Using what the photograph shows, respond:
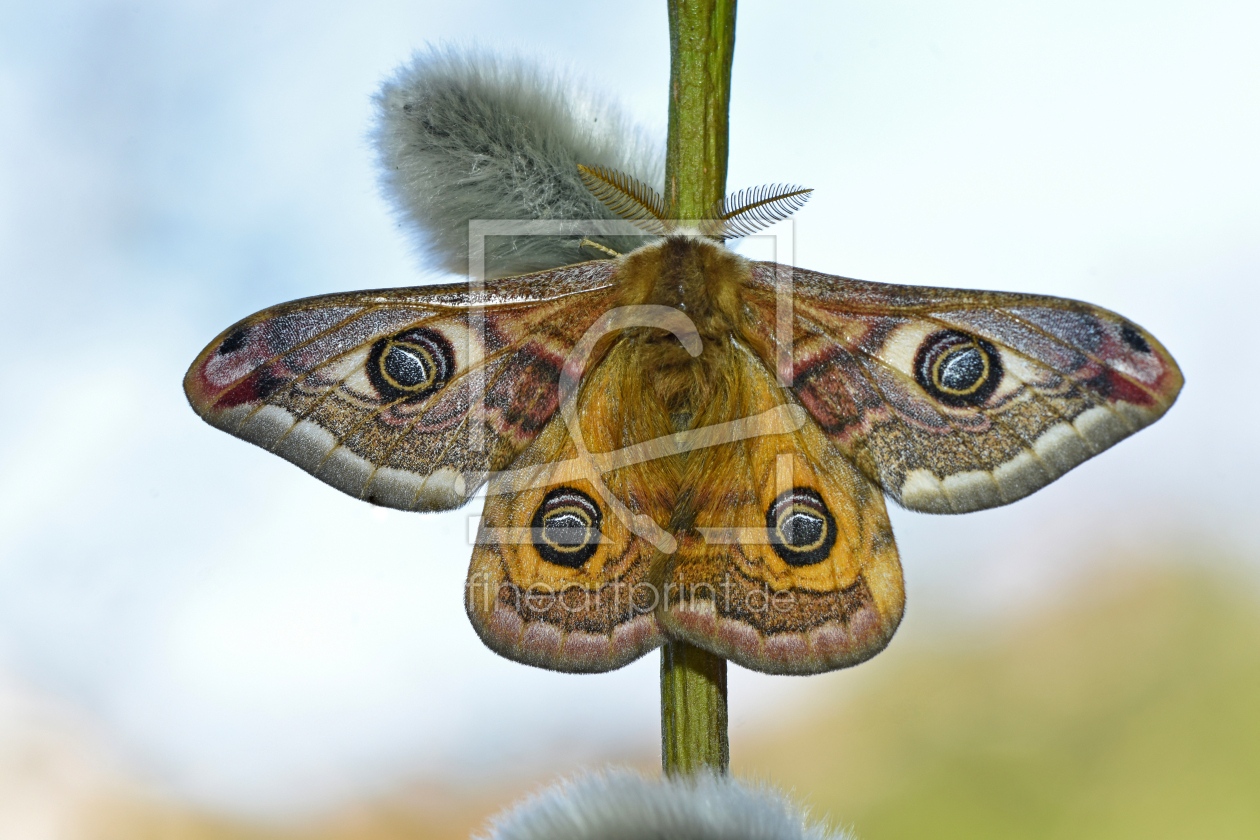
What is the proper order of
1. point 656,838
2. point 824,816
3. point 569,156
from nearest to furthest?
point 656,838
point 824,816
point 569,156

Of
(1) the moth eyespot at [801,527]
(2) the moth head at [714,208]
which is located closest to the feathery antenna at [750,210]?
(2) the moth head at [714,208]

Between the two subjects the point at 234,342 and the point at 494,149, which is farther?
the point at 494,149

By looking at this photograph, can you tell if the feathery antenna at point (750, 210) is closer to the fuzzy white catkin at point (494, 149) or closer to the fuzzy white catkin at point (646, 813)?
the fuzzy white catkin at point (494, 149)

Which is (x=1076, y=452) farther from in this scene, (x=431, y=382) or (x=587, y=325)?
(x=431, y=382)

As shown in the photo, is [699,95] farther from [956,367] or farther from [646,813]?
[646,813]

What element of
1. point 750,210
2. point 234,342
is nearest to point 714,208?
point 750,210

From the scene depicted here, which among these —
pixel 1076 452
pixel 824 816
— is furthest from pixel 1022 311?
pixel 824 816
